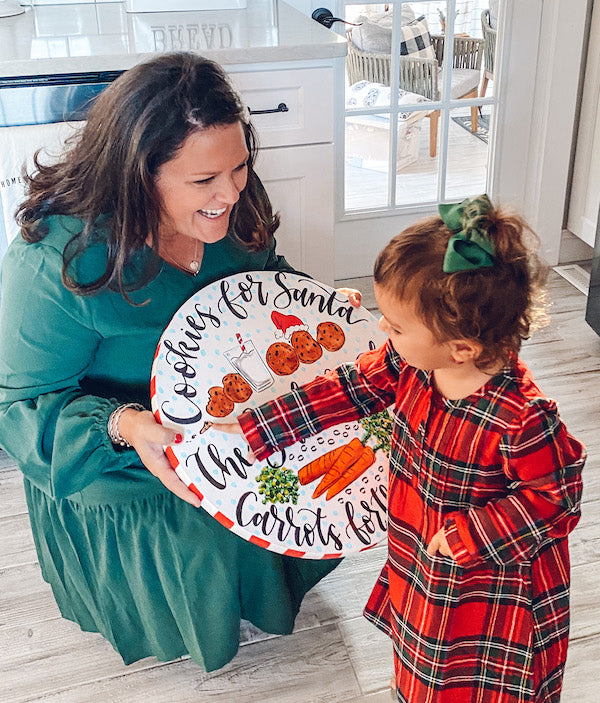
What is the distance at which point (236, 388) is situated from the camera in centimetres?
142

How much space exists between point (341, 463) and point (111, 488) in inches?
15.4

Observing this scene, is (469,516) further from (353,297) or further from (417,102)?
(417,102)

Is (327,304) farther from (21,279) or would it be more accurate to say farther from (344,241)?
(344,241)

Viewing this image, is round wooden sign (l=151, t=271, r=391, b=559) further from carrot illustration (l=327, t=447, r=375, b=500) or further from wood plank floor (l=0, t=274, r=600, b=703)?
wood plank floor (l=0, t=274, r=600, b=703)

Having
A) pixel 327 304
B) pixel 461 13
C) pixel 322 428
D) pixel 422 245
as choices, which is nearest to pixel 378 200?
pixel 461 13

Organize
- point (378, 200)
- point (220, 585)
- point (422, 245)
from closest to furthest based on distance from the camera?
point (422, 245) → point (220, 585) → point (378, 200)

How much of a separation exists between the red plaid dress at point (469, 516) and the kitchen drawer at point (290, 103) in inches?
36.2

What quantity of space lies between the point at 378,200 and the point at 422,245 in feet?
6.35

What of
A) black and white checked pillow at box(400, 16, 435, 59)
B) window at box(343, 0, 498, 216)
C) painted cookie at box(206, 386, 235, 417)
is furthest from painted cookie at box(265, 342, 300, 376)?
black and white checked pillow at box(400, 16, 435, 59)

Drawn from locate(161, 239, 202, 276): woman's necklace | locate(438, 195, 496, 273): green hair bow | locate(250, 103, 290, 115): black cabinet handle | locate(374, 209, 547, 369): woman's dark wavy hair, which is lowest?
locate(161, 239, 202, 276): woman's necklace

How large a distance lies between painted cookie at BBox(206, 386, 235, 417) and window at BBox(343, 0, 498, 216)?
165 cm

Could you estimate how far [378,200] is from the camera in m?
2.99

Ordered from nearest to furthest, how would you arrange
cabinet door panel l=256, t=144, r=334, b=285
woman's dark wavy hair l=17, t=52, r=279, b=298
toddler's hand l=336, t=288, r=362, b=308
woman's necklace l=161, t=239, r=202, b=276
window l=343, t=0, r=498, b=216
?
woman's dark wavy hair l=17, t=52, r=279, b=298
woman's necklace l=161, t=239, r=202, b=276
toddler's hand l=336, t=288, r=362, b=308
cabinet door panel l=256, t=144, r=334, b=285
window l=343, t=0, r=498, b=216

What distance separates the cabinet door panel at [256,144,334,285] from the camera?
2164 mm
